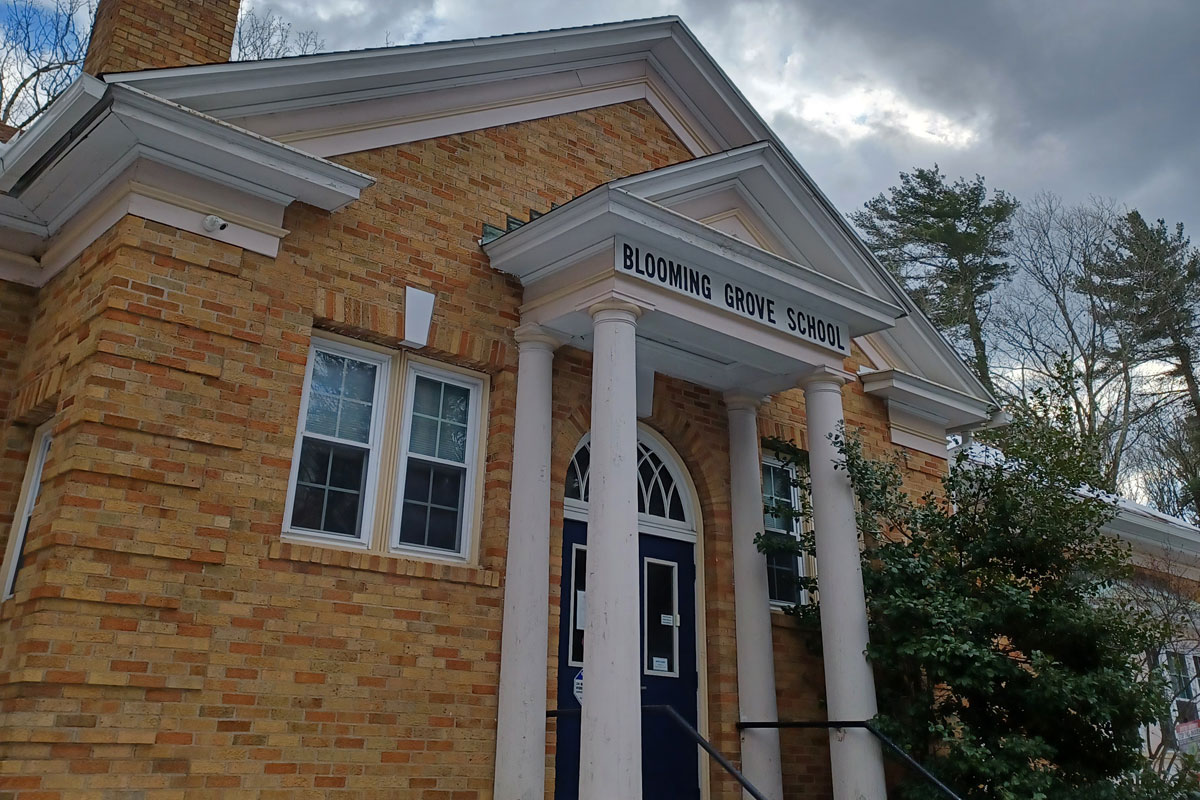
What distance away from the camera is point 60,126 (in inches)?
230

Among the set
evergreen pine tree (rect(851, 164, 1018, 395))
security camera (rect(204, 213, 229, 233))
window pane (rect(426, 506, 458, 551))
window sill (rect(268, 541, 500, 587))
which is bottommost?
window sill (rect(268, 541, 500, 587))

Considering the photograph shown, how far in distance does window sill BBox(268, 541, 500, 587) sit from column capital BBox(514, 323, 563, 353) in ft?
5.49

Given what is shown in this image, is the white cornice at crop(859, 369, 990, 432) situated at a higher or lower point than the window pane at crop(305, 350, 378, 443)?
higher

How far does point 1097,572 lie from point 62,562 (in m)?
7.34

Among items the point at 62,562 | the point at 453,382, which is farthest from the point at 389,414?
the point at 62,562

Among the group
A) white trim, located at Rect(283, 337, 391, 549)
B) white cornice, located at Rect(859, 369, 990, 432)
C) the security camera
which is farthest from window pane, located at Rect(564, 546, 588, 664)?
white cornice, located at Rect(859, 369, 990, 432)

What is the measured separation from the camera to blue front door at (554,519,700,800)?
693cm

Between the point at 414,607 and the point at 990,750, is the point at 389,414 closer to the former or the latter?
the point at 414,607

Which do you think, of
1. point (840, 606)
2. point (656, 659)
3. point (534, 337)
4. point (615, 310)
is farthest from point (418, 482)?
point (840, 606)

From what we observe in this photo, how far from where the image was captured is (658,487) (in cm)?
817

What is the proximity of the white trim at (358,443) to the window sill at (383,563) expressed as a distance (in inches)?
4.3

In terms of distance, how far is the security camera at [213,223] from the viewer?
19.7ft

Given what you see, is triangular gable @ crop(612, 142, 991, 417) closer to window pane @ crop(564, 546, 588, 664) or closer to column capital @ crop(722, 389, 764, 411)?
column capital @ crop(722, 389, 764, 411)

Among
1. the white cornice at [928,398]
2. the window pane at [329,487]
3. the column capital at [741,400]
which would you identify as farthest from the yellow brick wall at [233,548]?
the white cornice at [928,398]
